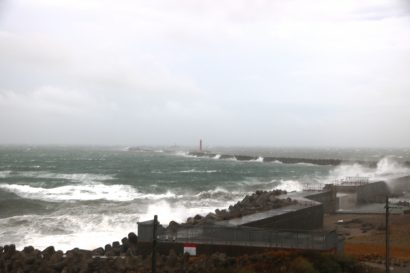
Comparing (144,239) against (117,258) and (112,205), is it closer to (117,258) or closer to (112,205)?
(117,258)

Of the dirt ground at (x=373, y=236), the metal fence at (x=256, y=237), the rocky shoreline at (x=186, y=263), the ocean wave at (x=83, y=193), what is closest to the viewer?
the rocky shoreline at (x=186, y=263)

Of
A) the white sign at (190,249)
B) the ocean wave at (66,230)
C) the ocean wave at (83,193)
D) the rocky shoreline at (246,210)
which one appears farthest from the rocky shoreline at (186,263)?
the ocean wave at (83,193)

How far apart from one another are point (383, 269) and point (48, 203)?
26083 mm

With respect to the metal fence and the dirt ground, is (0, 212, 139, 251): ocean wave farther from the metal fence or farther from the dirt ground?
the dirt ground

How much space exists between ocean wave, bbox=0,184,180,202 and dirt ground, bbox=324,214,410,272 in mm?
17061

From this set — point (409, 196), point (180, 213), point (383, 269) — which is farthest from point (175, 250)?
point (409, 196)

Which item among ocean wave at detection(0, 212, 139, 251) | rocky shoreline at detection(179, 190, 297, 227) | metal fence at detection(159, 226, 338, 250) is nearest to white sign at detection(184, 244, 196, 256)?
metal fence at detection(159, 226, 338, 250)

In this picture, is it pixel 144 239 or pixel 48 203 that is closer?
pixel 144 239

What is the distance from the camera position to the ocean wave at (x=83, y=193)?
38.7m

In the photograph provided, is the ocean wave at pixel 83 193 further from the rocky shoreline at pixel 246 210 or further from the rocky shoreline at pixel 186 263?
the rocky shoreline at pixel 186 263

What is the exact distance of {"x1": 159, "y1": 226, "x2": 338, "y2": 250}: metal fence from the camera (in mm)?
14398

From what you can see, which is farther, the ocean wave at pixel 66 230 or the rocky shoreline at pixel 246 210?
the ocean wave at pixel 66 230

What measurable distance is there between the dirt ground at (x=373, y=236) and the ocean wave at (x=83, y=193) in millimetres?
17061

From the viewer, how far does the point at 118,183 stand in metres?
53.0
